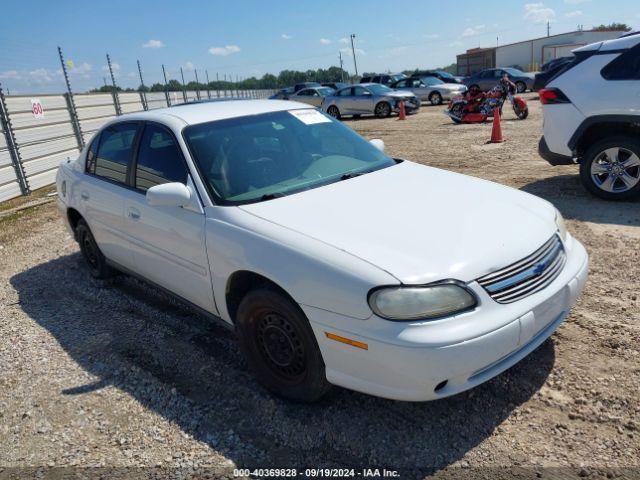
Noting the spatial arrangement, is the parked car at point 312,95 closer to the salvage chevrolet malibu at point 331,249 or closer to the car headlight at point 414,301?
the salvage chevrolet malibu at point 331,249

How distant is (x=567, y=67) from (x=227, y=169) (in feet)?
16.7

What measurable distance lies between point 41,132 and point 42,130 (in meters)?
0.09

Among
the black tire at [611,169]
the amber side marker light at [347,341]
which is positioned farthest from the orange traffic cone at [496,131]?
the amber side marker light at [347,341]

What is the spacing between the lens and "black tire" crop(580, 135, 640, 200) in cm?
582

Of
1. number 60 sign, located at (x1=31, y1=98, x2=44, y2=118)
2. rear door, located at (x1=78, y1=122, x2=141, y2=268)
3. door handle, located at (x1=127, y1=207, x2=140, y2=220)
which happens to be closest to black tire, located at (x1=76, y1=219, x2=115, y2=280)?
rear door, located at (x1=78, y1=122, x2=141, y2=268)

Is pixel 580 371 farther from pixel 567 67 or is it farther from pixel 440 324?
pixel 567 67

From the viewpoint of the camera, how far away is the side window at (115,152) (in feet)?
13.2

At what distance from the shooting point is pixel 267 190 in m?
3.21

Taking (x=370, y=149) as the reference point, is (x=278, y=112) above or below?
above

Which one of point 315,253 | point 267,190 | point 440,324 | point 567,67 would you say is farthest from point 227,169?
point 567,67

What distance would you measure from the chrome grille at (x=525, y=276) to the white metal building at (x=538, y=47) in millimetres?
51001

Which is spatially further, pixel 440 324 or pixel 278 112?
pixel 278 112

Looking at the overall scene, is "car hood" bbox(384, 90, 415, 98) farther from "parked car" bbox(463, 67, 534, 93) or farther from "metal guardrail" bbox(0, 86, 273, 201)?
"metal guardrail" bbox(0, 86, 273, 201)

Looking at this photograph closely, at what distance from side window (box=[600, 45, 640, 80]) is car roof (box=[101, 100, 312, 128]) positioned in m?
3.98
